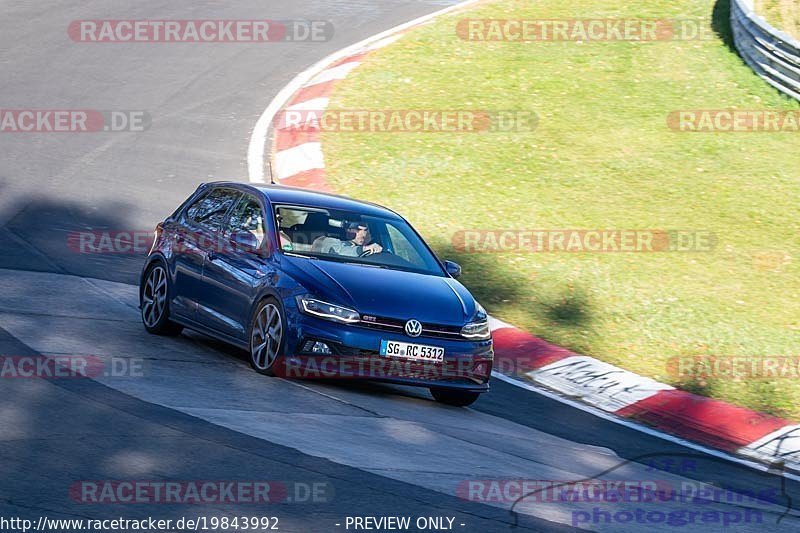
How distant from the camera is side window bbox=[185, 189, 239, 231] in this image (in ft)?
36.0

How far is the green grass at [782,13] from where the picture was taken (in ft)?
66.4

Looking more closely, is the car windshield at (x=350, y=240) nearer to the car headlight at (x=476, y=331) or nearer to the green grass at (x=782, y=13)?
the car headlight at (x=476, y=331)

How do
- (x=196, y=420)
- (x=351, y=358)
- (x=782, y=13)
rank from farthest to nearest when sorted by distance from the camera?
(x=782, y=13)
(x=351, y=358)
(x=196, y=420)

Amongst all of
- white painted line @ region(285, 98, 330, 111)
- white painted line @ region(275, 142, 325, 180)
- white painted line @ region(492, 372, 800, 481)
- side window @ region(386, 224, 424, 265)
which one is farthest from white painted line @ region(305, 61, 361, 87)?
white painted line @ region(492, 372, 800, 481)

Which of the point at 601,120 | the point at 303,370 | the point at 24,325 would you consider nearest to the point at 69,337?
the point at 24,325

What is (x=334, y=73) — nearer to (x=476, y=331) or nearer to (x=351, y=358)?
(x=476, y=331)

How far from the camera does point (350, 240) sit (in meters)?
10.4

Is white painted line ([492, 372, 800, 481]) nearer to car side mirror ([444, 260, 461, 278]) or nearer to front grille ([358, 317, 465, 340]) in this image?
car side mirror ([444, 260, 461, 278])

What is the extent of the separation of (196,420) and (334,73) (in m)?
13.6

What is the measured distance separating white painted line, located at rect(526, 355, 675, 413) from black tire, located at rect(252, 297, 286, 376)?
298 centimetres

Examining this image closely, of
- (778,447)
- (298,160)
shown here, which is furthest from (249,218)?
(298,160)

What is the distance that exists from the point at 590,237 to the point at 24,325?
727 cm

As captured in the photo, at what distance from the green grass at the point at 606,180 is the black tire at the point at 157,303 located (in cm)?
382

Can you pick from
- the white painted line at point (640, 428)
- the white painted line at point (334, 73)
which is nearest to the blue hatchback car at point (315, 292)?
the white painted line at point (640, 428)
